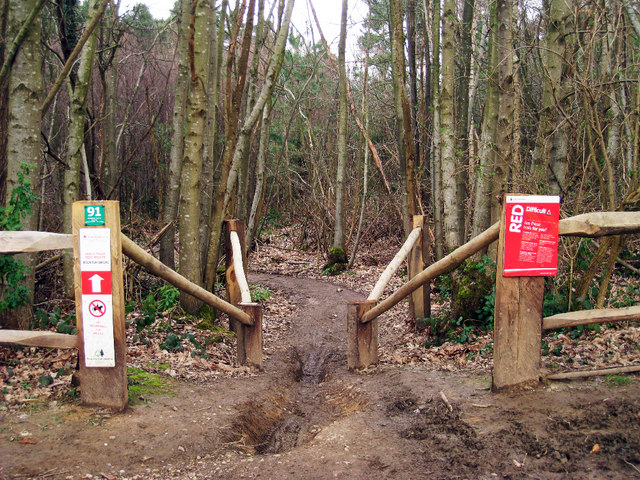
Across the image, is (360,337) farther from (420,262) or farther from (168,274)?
(168,274)

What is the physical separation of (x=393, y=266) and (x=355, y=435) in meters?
2.44

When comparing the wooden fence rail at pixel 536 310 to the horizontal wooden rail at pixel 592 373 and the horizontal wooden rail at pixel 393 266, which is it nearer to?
the horizontal wooden rail at pixel 592 373

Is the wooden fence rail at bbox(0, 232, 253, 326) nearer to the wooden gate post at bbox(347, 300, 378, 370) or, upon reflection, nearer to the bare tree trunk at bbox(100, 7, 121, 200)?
the wooden gate post at bbox(347, 300, 378, 370)

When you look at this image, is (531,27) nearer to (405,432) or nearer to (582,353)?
(582,353)

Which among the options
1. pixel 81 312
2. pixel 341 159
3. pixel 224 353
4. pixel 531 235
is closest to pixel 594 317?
pixel 531 235

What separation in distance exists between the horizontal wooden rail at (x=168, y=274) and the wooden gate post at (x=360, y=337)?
110cm

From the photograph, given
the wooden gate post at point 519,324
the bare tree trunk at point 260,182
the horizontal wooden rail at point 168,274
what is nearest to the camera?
the wooden gate post at point 519,324

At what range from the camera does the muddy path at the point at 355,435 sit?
328 cm

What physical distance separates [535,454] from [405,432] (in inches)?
40.6

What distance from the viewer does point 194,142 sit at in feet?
22.6

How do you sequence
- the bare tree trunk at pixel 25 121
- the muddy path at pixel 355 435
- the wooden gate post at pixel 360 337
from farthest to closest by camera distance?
the wooden gate post at pixel 360 337 < the bare tree trunk at pixel 25 121 < the muddy path at pixel 355 435

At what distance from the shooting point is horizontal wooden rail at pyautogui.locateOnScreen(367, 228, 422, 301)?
5.95 meters

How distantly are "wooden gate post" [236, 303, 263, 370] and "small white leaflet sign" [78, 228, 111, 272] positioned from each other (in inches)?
82.4

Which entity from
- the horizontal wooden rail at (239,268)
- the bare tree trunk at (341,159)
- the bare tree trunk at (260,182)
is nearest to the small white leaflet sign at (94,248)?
the horizontal wooden rail at (239,268)
